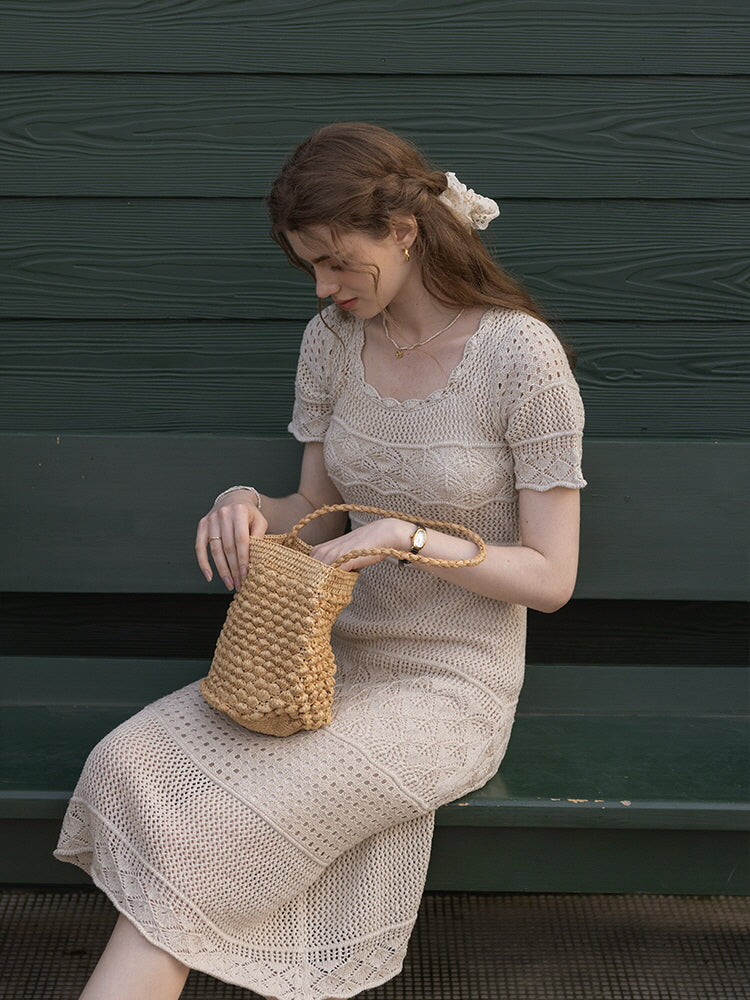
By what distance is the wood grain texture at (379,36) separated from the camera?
223 cm

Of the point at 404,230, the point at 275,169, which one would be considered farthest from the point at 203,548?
the point at 275,169

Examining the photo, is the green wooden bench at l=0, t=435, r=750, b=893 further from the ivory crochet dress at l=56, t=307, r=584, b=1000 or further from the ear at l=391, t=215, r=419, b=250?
the ear at l=391, t=215, r=419, b=250

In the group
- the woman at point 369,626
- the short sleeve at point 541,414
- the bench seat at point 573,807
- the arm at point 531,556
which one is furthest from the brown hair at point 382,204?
the bench seat at point 573,807

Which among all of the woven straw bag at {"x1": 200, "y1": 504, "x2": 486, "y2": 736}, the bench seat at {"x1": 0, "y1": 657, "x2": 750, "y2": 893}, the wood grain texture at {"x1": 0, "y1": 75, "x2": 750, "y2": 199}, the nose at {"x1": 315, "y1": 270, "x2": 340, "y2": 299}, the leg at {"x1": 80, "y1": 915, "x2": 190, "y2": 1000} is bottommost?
the leg at {"x1": 80, "y1": 915, "x2": 190, "y2": 1000}

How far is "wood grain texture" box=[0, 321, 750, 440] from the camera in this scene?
2.39m

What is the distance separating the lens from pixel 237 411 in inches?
96.0

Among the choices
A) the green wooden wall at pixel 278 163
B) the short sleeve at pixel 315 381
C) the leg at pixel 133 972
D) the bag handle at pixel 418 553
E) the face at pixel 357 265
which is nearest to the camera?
the leg at pixel 133 972

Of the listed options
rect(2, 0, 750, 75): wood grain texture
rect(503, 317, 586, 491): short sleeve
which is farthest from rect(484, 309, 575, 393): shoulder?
rect(2, 0, 750, 75): wood grain texture

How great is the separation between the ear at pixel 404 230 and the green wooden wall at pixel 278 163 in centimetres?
49

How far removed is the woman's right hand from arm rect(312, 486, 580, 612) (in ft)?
0.74

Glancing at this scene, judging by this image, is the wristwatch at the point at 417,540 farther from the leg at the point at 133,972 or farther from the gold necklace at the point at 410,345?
the leg at the point at 133,972

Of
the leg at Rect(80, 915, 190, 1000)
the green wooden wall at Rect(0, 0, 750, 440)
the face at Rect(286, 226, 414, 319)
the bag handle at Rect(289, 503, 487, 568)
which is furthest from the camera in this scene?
the green wooden wall at Rect(0, 0, 750, 440)

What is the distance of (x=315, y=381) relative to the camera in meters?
2.16

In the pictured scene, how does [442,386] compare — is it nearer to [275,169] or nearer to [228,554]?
[228,554]
